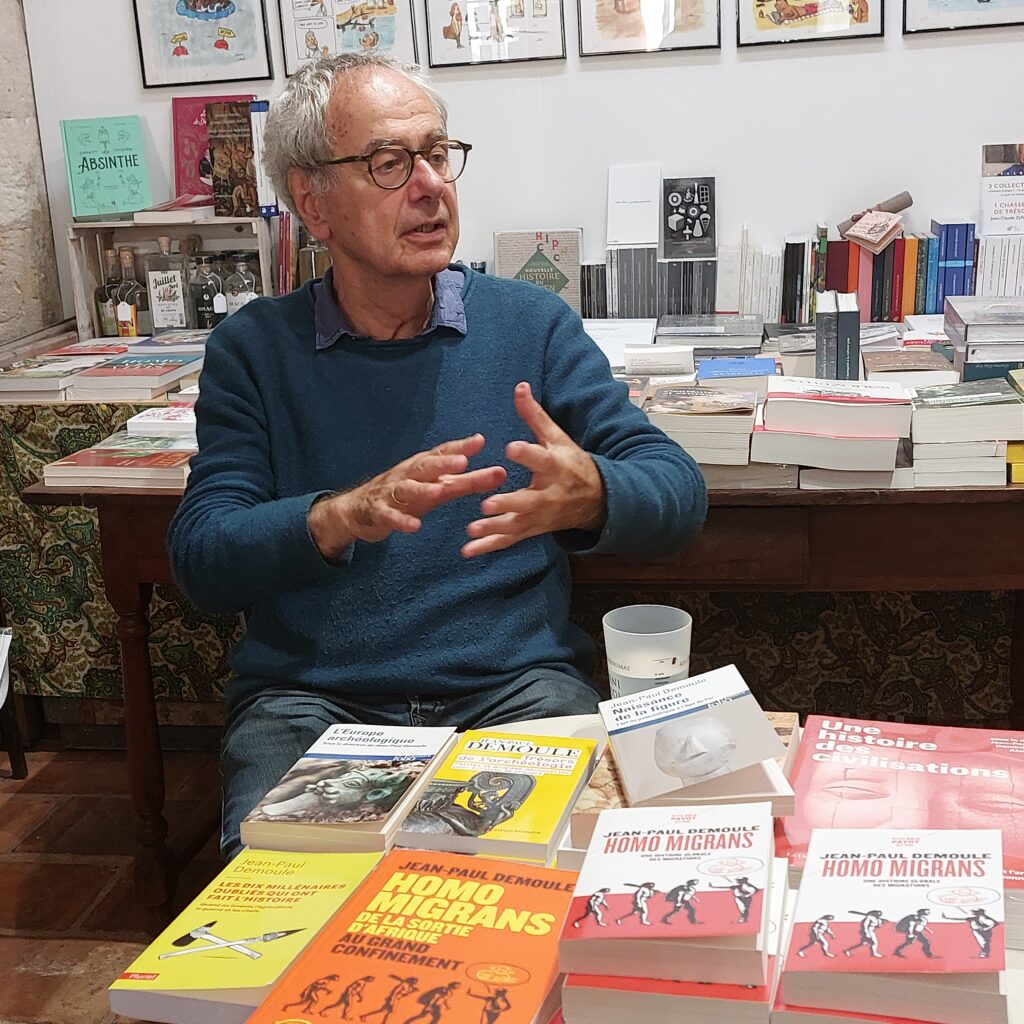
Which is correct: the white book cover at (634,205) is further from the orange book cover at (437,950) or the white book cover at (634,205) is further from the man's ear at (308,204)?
the orange book cover at (437,950)

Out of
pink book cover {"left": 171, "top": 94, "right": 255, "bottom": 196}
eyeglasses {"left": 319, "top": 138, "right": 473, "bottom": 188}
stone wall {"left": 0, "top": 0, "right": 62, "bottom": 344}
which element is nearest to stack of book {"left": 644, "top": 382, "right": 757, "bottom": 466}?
eyeglasses {"left": 319, "top": 138, "right": 473, "bottom": 188}

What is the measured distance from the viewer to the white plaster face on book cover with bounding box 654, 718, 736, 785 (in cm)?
112

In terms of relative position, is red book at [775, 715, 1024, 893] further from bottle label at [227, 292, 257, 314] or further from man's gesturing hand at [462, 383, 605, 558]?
bottle label at [227, 292, 257, 314]

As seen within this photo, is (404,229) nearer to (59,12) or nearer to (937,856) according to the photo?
(937,856)

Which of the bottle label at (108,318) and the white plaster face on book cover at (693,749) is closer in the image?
the white plaster face on book cover at (693,749)

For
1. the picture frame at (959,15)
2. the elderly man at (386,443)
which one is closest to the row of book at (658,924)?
the elderly man at (386,443)

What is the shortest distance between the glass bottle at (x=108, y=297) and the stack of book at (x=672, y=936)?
99.7 inches

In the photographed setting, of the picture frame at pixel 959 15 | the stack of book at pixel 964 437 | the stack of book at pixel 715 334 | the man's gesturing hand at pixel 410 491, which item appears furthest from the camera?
the picture frame at pixel 959 15

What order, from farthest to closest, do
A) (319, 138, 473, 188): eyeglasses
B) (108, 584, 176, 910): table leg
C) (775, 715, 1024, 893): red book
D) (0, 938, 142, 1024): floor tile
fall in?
(108, 584, 176, 910): table leg, (0, 938, 142, 1024): floor tile, (319, 138, 473, 188): eyeglasses, (775, 715, 1024, 893): red book

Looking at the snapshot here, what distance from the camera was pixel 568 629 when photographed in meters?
1.85

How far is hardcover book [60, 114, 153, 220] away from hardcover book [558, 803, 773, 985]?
99.8 inches

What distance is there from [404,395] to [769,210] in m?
1.42

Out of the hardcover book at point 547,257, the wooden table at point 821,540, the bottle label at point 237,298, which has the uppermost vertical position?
the hardcover book at point 547,257

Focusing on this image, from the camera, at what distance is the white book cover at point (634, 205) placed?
112 inches
